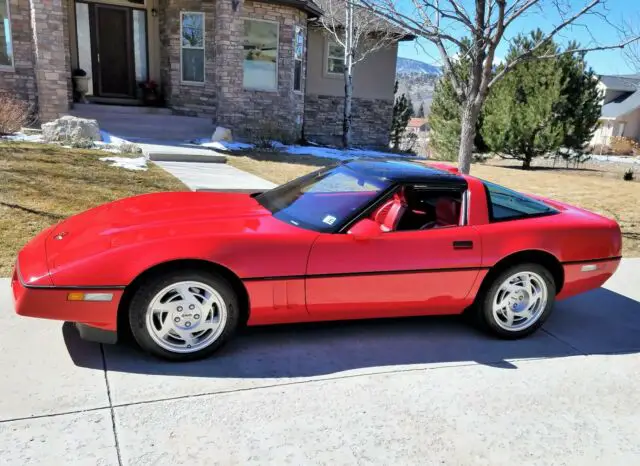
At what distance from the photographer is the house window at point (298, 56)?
16.0 metres

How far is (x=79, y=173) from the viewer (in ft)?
26.8

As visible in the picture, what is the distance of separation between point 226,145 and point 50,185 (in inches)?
272

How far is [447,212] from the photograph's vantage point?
3889 mm

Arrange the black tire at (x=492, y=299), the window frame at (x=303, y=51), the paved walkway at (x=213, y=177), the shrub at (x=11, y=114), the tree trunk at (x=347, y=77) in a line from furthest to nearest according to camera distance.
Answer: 1. the tree trunk at (x=347, y=77)
2. the window frame at (x=303, y=51)
3. the shrub at (x=11, y=114)
4. the paved walkway at (x=213, y=177)
5. the black tire at (x=492, y=299)

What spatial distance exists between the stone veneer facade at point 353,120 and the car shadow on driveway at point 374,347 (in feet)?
49.5

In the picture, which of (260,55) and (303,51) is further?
(303,51)

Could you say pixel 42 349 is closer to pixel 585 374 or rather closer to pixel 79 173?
pixel 585 374

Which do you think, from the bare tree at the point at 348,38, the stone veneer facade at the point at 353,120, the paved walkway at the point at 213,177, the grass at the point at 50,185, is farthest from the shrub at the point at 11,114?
the bare tree at the point at 348,38

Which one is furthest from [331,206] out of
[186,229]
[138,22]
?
[138,22]

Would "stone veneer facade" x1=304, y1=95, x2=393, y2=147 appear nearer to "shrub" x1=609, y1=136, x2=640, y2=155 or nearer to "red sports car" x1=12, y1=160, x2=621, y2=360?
"red sports car" x1=12, y1=160, x2=621, y2=360

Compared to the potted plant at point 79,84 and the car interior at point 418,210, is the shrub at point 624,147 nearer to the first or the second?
the potted plant at point 79,84

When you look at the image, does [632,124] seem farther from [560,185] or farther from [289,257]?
[289,257]

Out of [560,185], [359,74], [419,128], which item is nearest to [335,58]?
[359,74]

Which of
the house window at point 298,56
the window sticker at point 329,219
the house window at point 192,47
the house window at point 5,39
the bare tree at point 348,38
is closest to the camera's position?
the window sticker at point 329,219
